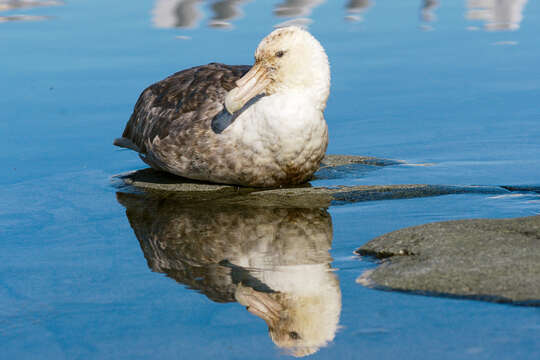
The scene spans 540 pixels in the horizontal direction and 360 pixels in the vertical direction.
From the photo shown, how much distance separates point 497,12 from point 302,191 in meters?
6.80

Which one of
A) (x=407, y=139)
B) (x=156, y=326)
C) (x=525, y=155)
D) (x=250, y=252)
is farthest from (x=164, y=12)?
(x=156, y=326)

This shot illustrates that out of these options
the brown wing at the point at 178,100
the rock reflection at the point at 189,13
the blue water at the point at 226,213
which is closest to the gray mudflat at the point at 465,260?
the blue water at the point at 226,213

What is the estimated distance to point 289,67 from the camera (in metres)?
6.62

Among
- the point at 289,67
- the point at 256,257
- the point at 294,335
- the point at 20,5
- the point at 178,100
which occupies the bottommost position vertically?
the point at 294,335

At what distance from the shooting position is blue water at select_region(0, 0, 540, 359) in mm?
4160

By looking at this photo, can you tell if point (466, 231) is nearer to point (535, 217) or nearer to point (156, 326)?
point (535, 217)

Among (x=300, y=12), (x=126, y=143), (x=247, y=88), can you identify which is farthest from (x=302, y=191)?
(x=300, y=12)

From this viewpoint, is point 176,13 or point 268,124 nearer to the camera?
point 268,124

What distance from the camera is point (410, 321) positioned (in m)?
4.16

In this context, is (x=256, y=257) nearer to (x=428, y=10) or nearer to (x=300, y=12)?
(x=300, y=12)

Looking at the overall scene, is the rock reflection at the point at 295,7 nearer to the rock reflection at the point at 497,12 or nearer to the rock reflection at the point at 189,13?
the rock reflection at the point at 189,13

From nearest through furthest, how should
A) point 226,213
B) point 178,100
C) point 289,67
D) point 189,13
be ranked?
1. point 226,213
2. point 289,67
3. point 178,100
4. point 189,13

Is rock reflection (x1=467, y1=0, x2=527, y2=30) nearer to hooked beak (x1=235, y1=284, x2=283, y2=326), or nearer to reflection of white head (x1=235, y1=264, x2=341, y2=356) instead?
reflection of white head (x1=235, y1=264, x2=341, y2=356)

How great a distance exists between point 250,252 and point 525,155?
2.85m
